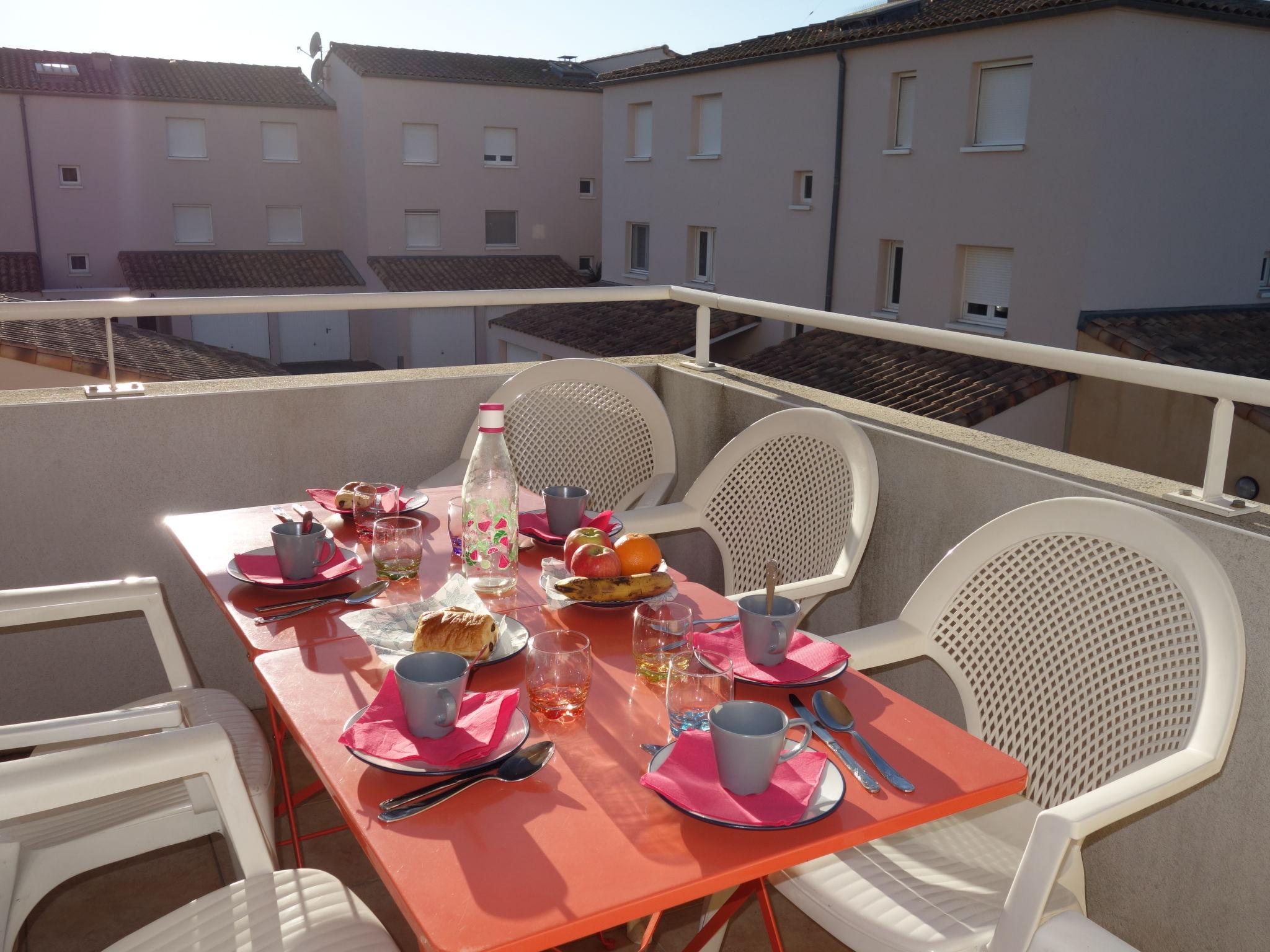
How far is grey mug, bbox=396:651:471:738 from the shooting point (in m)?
1.30

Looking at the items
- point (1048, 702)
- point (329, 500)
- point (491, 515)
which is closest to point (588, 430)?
point (329, 500)

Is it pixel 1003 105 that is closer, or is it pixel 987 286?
pixel 1003 105

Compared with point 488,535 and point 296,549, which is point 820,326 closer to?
point 488,535

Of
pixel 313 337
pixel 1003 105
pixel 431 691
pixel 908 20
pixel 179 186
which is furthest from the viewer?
pixel 313 337

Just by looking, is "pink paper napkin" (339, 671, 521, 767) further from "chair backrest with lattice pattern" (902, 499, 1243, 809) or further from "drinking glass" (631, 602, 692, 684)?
"chair backrest with lattice pattern" (902, 499, 1243, 809)

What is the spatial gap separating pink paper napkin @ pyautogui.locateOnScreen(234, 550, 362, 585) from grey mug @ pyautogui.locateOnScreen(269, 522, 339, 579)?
0.04 feet

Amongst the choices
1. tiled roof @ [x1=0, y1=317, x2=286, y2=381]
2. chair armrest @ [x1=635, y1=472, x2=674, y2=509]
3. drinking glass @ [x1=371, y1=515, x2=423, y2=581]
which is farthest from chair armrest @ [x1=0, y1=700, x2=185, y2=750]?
tiled roof @ [x1=0, y1=317, x2=286, y2=381]

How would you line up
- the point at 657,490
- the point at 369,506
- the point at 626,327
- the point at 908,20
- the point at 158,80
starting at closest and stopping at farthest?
the point at 369,506, the point at 657,490, the point at 908,20, the point at 626,327, the point at 158,80

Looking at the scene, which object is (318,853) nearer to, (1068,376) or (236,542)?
(236,542)

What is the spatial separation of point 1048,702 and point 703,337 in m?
2.06

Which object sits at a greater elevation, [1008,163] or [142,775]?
[1008,163]

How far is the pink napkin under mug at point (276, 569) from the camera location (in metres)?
1.88

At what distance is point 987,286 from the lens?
13.7m

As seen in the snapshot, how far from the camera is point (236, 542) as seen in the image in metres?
2.13
